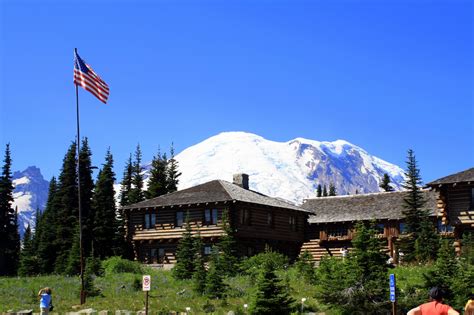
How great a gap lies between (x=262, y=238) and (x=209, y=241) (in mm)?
4483

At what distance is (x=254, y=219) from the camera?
5866cm

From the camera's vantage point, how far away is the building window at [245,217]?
188 ft

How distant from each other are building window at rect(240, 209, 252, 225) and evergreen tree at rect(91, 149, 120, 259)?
15280 mm

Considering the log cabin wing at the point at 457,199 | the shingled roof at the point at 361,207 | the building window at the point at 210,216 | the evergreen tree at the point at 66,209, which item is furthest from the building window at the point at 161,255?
the log cabin wing at the point at 457,199

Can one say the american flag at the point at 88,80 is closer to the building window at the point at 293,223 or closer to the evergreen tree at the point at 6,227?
the building window at the point at 293,223

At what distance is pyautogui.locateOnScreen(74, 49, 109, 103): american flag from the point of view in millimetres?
35812

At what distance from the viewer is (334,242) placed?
6512 centimetres

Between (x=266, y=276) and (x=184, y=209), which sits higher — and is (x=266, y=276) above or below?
below

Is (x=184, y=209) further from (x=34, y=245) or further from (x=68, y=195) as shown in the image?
(x=34, y=245)

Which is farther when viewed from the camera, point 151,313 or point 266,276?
point 151,313

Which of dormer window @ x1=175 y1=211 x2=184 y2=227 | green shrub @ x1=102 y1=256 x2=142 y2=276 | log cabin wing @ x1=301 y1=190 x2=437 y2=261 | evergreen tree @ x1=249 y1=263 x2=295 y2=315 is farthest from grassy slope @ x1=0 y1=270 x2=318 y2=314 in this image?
log cabin wing @ x1=301 y1=190 x2=437 y2=261

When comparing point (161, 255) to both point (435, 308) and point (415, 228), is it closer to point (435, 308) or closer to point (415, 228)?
point (415, 228)

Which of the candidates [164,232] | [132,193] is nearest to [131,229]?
[164,232]

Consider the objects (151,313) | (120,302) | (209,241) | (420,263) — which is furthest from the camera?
(209,241)
